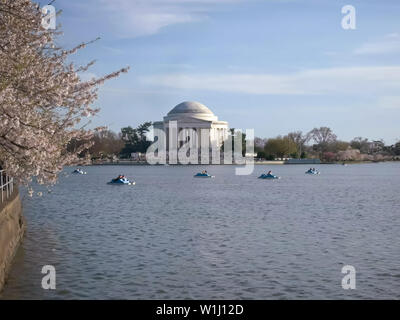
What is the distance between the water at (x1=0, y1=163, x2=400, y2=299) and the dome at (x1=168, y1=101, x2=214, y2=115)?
458ft

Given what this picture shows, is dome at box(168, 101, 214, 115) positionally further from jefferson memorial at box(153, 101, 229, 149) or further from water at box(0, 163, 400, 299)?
water at box(0, 163, 400, 299)

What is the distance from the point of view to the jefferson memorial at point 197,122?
17040cm

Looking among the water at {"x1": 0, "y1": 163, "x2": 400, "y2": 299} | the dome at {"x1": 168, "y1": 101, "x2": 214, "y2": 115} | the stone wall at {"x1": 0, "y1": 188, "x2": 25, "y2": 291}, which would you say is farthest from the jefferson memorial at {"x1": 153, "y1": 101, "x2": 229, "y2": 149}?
the stone wall at {"x1": 0, "y1": 188, "x2": 25, "y2": 291}

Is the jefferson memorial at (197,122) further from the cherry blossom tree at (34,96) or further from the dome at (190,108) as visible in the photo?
the cherry blossom tree at (34,96)

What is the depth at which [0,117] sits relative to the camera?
53.1 ft

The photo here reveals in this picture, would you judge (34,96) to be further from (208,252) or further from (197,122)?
(197,122)

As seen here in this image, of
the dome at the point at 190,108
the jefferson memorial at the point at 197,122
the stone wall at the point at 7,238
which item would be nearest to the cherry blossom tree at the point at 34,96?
the stone wall at the point at 7,238

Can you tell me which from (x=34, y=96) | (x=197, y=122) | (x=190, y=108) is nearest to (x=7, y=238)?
(x=34, y=96)

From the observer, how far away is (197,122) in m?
170

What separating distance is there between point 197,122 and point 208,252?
149 metres

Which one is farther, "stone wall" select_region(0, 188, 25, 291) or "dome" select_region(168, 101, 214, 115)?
"dome" select_region(168, 101, 214, 115)

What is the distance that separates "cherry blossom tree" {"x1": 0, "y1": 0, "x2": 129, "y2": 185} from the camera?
53.5ft

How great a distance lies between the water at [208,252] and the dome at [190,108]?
5495 inches
